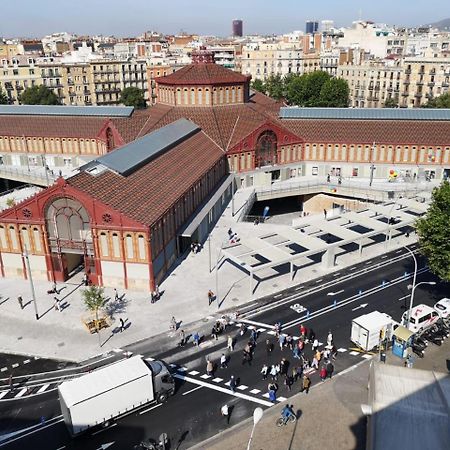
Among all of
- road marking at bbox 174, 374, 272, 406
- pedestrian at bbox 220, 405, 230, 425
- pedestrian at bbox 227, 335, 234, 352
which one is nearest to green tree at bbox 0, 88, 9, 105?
pedestrian at bbox 227, 335, 234, 352

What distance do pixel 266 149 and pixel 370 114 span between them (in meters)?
21.7

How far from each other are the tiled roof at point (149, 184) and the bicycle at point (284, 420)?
75.2 feet

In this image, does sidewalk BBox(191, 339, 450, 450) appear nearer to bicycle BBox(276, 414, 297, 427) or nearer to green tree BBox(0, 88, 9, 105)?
bicycle BBox(276, 414, 297, 427)

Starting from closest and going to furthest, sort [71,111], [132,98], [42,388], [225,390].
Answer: [225,390] → [42,388] → [71,111] → [132,98]

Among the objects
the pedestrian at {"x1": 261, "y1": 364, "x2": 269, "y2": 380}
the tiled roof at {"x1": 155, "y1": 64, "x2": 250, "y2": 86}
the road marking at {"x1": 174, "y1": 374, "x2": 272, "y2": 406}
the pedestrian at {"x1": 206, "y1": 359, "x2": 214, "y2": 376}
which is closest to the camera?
the road marking at {"x1": 174, "y1": 374, "x2": 272, "y2": 406}

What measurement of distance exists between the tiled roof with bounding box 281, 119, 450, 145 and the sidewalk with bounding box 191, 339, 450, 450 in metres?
55.3

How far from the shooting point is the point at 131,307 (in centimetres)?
Result: 4753

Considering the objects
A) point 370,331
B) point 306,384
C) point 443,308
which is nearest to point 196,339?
point 306,384

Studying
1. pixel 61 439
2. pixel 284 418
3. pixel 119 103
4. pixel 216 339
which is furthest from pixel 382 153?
pixel 119 103

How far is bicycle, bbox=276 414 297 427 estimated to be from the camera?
108ft

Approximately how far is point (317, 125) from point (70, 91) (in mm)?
90692

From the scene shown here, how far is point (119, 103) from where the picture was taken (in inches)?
6033

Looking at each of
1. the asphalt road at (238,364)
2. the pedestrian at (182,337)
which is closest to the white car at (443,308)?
the asphalt road at (238,364)

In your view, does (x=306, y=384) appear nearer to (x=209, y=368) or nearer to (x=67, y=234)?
(x=209, y=368)
